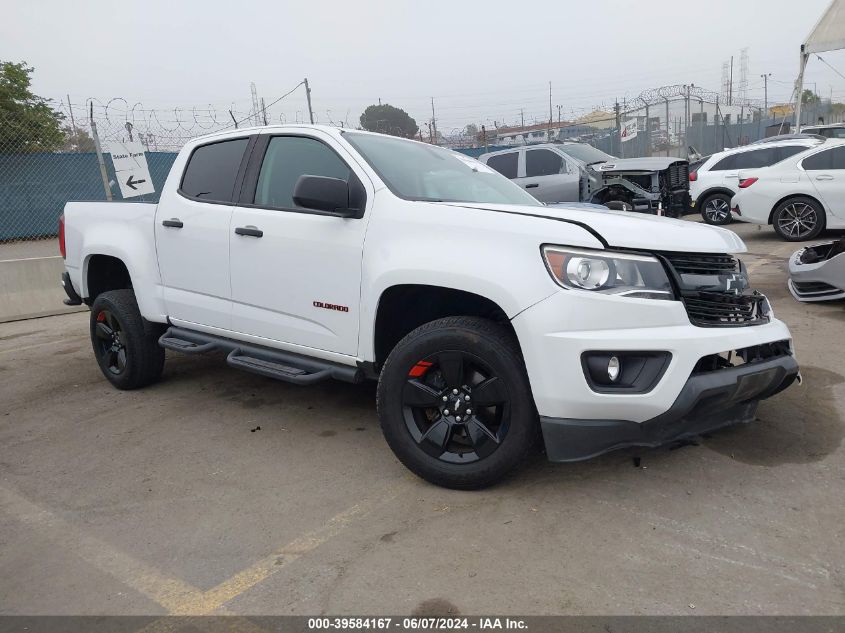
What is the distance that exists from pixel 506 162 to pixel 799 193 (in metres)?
5.07

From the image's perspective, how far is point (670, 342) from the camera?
8.88 ft

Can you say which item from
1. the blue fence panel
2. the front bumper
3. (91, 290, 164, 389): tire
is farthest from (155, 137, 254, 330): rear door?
the blue fence panel

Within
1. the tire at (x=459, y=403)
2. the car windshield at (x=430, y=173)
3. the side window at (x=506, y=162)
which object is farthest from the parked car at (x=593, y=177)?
the tire at (x=459, y=403)

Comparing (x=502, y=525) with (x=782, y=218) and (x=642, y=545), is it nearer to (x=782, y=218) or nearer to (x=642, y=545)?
(x=642, y=545)

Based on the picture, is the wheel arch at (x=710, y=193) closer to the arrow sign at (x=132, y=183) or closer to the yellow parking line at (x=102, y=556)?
the arrow sign at (x=132, y=183)

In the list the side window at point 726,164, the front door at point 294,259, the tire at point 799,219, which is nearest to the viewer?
the front door at point 294,259

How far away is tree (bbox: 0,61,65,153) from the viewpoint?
55.1ft

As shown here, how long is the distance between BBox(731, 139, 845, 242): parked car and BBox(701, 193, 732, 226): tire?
2050 millimetres

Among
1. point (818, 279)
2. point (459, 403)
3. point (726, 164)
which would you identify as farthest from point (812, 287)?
point (726, 164)

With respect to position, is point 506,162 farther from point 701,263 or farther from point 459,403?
point 459,403

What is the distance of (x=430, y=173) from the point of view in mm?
3852

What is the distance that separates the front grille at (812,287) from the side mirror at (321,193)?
5.28 m

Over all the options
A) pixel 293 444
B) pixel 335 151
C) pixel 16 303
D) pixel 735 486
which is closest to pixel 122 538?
pixel 293 444

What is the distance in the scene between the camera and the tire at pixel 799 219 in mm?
10266
